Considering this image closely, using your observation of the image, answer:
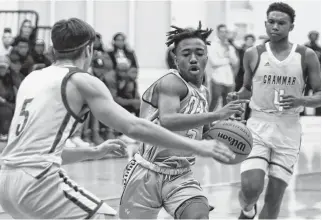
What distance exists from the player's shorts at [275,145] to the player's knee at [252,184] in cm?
8

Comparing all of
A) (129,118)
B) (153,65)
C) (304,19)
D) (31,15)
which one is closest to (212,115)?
(129,118)

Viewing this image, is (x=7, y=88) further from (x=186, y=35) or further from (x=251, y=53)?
(x=186, y=35)

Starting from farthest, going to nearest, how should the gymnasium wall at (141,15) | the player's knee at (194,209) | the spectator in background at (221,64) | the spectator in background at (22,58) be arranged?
the gymnasium wall at (141,15) → the spectator in background at (221,64) → the spectator in background at (22,58) → the player's knee at (194,209)

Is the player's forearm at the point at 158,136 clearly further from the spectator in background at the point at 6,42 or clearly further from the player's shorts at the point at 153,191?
the spectator in background at the point at 6,42

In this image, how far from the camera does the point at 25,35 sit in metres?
15.3

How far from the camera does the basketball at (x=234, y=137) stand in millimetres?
5797

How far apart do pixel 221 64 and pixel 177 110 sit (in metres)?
11.4

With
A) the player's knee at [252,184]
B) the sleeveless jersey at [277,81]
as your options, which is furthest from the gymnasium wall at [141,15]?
the player's knee at [252,184]

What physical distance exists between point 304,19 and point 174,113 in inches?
783

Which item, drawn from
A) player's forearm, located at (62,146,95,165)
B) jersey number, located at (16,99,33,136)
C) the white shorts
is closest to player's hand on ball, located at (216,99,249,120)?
player's forearm, located at (62,146,95,165)

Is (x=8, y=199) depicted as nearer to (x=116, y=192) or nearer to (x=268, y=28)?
(x=268, y=28)

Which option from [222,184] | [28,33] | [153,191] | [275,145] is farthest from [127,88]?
[153,191]

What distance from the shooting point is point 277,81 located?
7.70 meters

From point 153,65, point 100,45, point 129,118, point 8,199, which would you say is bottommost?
point 153,65
